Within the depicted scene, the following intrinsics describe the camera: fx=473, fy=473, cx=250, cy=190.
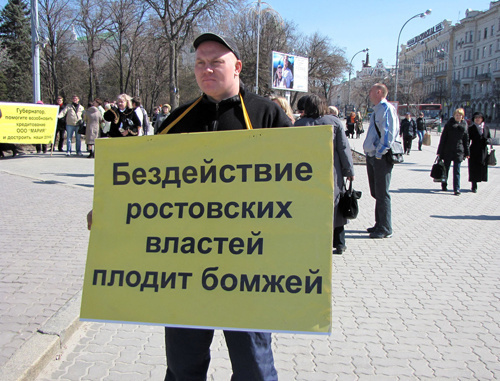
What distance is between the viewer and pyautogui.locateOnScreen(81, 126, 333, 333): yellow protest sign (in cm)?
190

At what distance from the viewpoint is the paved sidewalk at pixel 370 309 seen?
3129 mm

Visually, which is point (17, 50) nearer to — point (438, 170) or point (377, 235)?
point (438, 170)

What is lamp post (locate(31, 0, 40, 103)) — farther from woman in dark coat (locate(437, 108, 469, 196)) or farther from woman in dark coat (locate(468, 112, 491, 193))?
woman in dark coat (locate(468, 112, 491, 193))

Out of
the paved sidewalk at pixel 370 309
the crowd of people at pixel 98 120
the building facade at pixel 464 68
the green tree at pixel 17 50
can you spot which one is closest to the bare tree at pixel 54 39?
the green tree at pixel 17 50

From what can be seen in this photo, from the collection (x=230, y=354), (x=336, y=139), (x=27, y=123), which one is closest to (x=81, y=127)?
(x=27, y=123)

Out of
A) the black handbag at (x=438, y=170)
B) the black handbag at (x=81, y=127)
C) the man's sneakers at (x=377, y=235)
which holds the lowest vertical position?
the man's sneakers at (x=377, y=235)

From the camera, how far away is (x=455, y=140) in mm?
10117

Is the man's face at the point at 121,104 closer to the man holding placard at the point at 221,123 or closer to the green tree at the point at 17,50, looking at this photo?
the man holding placard at the point at 221,123

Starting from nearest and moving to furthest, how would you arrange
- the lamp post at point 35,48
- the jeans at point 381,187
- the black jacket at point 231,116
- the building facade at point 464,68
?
the black jacket at point 231,116 < the jeans at point 381,187 < the lamp post at point 35,48 < the building facade at point 464,68

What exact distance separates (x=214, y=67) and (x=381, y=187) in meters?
4.74

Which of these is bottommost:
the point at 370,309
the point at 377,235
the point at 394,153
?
the point at 370,309

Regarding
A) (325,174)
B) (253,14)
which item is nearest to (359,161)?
(325,174)

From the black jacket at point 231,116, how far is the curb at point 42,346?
1827 mm

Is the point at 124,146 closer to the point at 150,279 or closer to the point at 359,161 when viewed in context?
the point at 150,279
